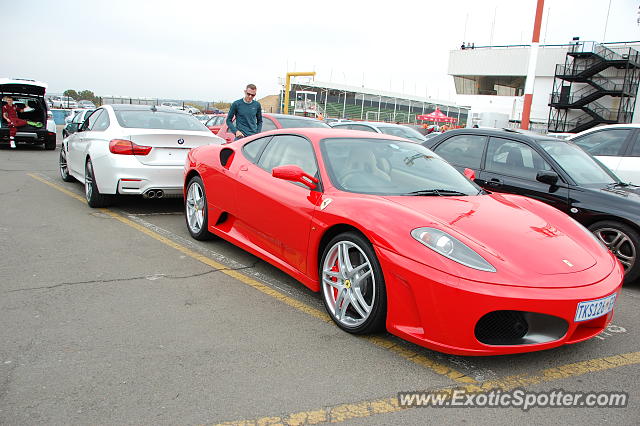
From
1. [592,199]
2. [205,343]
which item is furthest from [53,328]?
[592,199]

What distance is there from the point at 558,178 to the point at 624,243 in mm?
974

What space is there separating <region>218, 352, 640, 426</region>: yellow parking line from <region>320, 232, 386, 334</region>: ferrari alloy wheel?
64 centimetres

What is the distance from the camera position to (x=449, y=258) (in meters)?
2.82

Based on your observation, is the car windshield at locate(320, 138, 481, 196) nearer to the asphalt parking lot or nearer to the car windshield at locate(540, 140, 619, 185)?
the asphalt parking lot

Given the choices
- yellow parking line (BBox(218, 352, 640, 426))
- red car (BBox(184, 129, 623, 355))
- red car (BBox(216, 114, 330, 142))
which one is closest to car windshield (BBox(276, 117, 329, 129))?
red car (BBox(216, 114, 330, 142))

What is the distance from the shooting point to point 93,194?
266 inches

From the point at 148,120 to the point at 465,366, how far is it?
5.55 metres

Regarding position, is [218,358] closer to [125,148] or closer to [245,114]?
[125,148]

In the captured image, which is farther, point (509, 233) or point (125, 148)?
point (125, 148)

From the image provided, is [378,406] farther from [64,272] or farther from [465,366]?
[64,272]

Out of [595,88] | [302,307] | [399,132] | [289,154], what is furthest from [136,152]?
[595,88]

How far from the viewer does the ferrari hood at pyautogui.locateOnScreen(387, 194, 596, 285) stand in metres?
2.92

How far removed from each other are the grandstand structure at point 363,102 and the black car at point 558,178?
58643 millimetres

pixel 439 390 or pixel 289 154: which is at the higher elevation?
pixel 289 154
